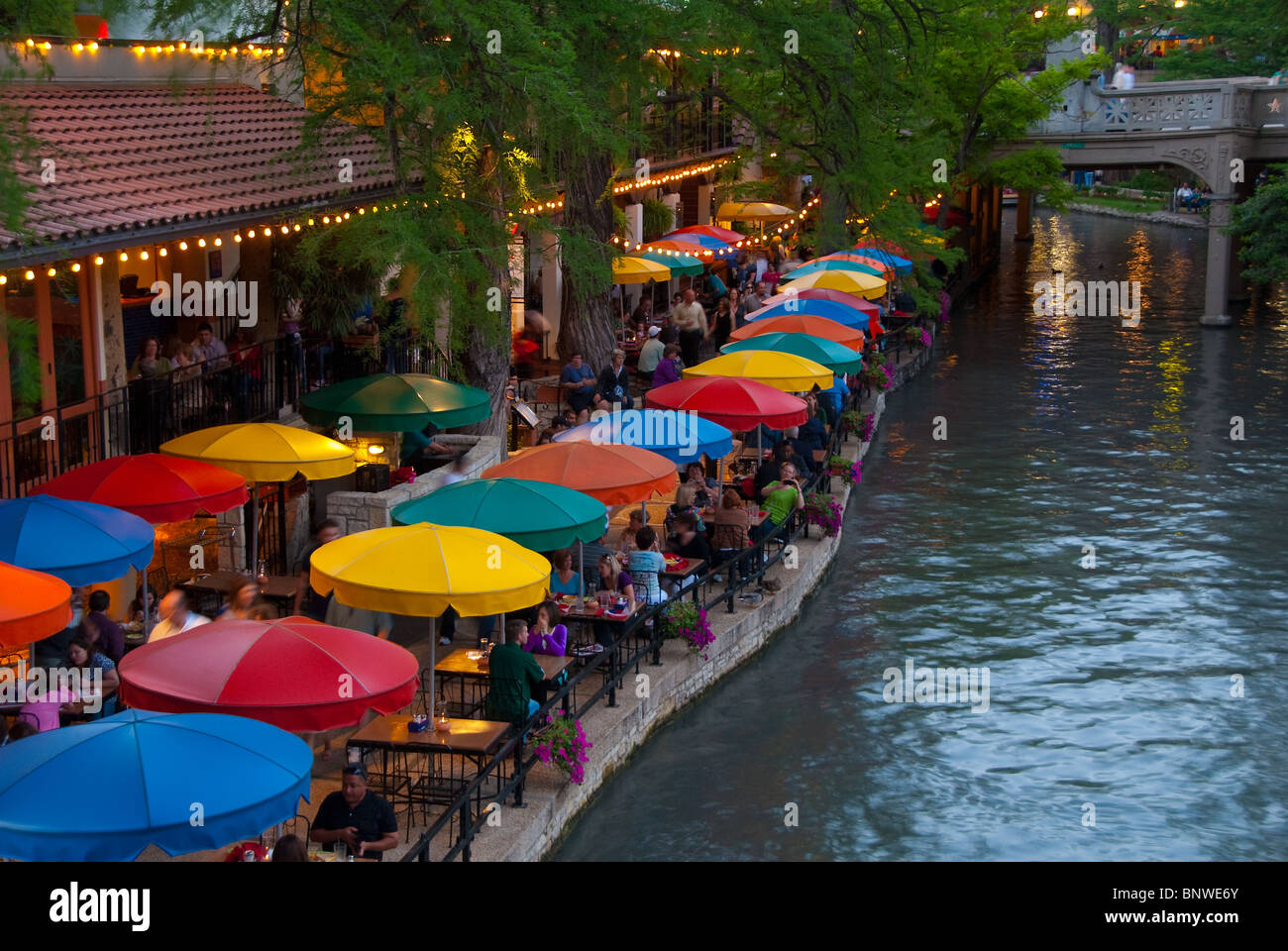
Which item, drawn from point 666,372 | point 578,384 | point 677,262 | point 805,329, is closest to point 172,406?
point 578,384

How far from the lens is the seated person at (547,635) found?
44.8 ft

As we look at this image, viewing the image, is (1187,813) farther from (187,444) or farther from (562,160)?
(562,160)

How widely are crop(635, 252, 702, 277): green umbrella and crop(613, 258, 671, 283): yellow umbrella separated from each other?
504mm

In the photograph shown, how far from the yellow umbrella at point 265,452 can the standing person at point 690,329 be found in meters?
14.9

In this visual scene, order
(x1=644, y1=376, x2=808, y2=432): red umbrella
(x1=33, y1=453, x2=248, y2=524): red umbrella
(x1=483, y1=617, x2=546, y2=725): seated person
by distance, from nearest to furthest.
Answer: (x1=483, y1=617, x2=546, y2=725): seated person → (x1=33, y1=453, x2=248, y2=524): red umbrella → (x1=644, y1=376, x2=808, y2=432): red umbrella

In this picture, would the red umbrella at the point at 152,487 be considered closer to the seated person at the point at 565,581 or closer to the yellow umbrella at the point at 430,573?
the yellow umbrella at the point at 430,573

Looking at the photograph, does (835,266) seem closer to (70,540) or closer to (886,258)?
(886,258)

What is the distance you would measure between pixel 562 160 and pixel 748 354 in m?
4.33

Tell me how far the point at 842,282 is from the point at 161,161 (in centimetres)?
1651

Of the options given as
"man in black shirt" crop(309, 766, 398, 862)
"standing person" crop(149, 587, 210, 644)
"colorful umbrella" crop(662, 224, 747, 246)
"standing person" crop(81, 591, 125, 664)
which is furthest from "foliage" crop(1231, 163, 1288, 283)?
"man in black shirt" crop(309, 766, 398, 862)

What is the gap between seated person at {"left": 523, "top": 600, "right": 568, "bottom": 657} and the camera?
13.7m

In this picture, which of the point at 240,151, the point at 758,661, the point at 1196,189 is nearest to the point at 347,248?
the point at 240,151

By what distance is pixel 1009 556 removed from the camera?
21.6 metres

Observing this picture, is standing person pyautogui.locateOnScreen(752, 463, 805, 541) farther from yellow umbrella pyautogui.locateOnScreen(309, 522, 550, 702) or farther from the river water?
yellow umbrella pyautogui.locateOnScreen(309, 522, 550, 702)
